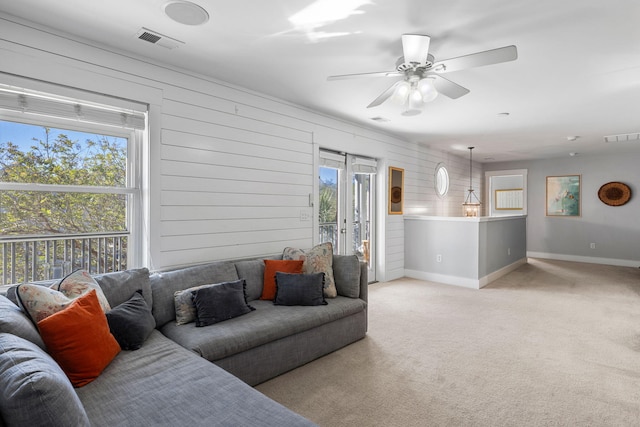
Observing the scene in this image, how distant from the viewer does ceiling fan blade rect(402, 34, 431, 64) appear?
2230 millimetres

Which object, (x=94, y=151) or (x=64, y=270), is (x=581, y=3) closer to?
(x=94, y=151)

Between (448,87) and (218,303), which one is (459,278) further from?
(218,303)

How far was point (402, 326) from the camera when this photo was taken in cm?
364

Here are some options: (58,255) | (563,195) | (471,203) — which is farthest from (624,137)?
(58,255)

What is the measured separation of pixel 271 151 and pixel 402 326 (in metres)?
2.44

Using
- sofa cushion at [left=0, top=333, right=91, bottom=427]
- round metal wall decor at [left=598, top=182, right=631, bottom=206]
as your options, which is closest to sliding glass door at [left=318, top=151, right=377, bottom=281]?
sofa cushion at [left=0, top=333, right=91, bottom=427]

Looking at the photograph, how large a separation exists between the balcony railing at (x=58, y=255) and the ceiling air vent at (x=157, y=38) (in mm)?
1588

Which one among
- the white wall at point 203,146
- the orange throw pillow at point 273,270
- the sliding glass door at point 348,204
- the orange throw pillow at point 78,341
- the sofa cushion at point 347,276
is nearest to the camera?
the orange throw pillow at point 78,341

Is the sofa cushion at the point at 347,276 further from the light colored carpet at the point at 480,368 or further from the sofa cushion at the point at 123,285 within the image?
the sofa cushion at the point at 123,285

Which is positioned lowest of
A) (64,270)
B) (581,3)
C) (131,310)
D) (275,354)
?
(275,354)

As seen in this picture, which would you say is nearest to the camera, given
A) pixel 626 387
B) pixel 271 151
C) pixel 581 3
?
pixel 581 3

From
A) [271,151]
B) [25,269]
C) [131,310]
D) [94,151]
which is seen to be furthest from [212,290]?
[271,151]

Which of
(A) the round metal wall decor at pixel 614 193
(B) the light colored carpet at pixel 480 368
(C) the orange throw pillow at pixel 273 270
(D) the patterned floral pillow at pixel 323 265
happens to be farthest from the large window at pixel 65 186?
(A) the round metal wall decor at pixel 614 193

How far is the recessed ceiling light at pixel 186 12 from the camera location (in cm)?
211
